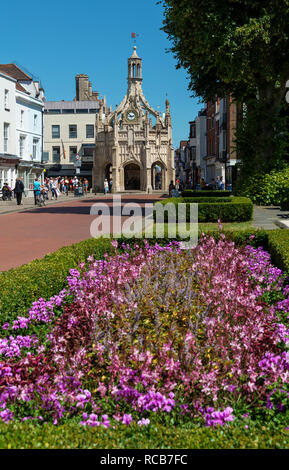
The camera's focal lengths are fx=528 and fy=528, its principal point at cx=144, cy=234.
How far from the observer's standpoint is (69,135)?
278 ft

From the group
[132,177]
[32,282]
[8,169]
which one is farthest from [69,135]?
[32,282]

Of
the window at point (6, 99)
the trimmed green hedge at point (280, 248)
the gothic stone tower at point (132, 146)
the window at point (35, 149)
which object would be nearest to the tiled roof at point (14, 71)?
the window at point (35, 149)

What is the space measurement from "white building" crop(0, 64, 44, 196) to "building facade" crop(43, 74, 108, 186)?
24.0m

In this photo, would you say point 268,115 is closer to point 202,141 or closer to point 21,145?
point 21,145

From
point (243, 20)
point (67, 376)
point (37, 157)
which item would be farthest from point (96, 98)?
point (67, 376)

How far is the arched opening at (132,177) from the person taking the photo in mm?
84125

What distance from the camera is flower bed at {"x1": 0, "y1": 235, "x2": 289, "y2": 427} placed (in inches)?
158

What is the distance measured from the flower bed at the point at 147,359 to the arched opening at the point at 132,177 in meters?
77.9

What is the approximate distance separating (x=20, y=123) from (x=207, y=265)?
44.9 m

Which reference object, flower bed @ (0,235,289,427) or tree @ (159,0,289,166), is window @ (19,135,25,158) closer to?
tree @ (159,0,289,166)

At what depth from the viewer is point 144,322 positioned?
5.56m

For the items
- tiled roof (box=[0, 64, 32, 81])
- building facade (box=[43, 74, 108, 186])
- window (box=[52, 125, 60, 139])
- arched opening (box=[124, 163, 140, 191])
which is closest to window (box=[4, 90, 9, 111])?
tiled roof (box=[0, 64, 32, 81])

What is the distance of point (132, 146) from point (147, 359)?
77532 millimetres

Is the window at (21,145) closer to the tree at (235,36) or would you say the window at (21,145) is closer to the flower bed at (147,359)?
the tree at (235,36)
